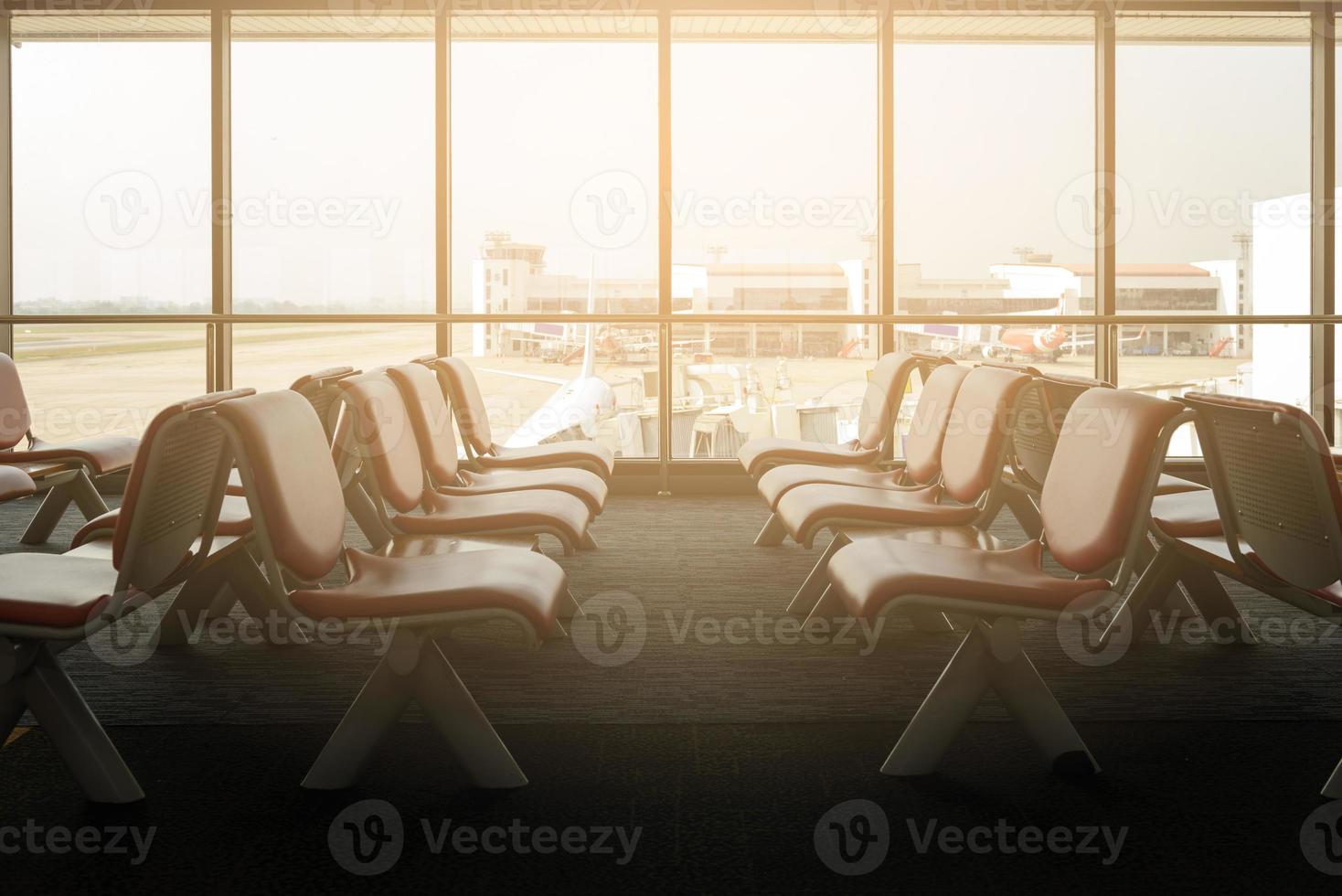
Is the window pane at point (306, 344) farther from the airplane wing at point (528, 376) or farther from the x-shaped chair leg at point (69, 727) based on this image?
the x-shaped chair leg at point (69, 727)

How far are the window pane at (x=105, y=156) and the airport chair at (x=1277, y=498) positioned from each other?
5672mm

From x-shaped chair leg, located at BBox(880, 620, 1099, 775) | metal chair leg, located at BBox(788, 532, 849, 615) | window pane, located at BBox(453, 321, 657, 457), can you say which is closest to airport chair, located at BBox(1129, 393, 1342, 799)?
x-shaped chair leg, located at BBox(880, 620, 1099, 775)

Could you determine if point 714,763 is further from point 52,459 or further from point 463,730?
point 52,459

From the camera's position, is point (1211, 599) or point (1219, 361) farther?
point (1219, 361)

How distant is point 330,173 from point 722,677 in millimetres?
4709

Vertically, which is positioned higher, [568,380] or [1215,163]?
[1215,163]

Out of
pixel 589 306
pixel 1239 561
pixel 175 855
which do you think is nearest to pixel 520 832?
pixel 175 855

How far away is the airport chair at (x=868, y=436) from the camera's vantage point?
4.41 meters

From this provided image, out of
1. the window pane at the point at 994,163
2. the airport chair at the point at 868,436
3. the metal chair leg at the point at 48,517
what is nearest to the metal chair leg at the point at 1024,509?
the airport chair at the point at 868,436

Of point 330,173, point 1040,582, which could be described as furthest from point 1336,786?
point 330,173

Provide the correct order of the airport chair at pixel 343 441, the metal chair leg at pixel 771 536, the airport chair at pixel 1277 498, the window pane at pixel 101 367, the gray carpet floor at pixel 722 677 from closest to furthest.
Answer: the airport chair at pixel 1277 498, the gray carpet floor at pixel 722 677, the airport chair at pixel 343 441, the metal chair leg at pixel 771 536, the window pane at pixel 101 367

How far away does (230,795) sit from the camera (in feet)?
7.32

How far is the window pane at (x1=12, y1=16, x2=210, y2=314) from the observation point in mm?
6438

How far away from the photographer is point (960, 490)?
3.31 meters
